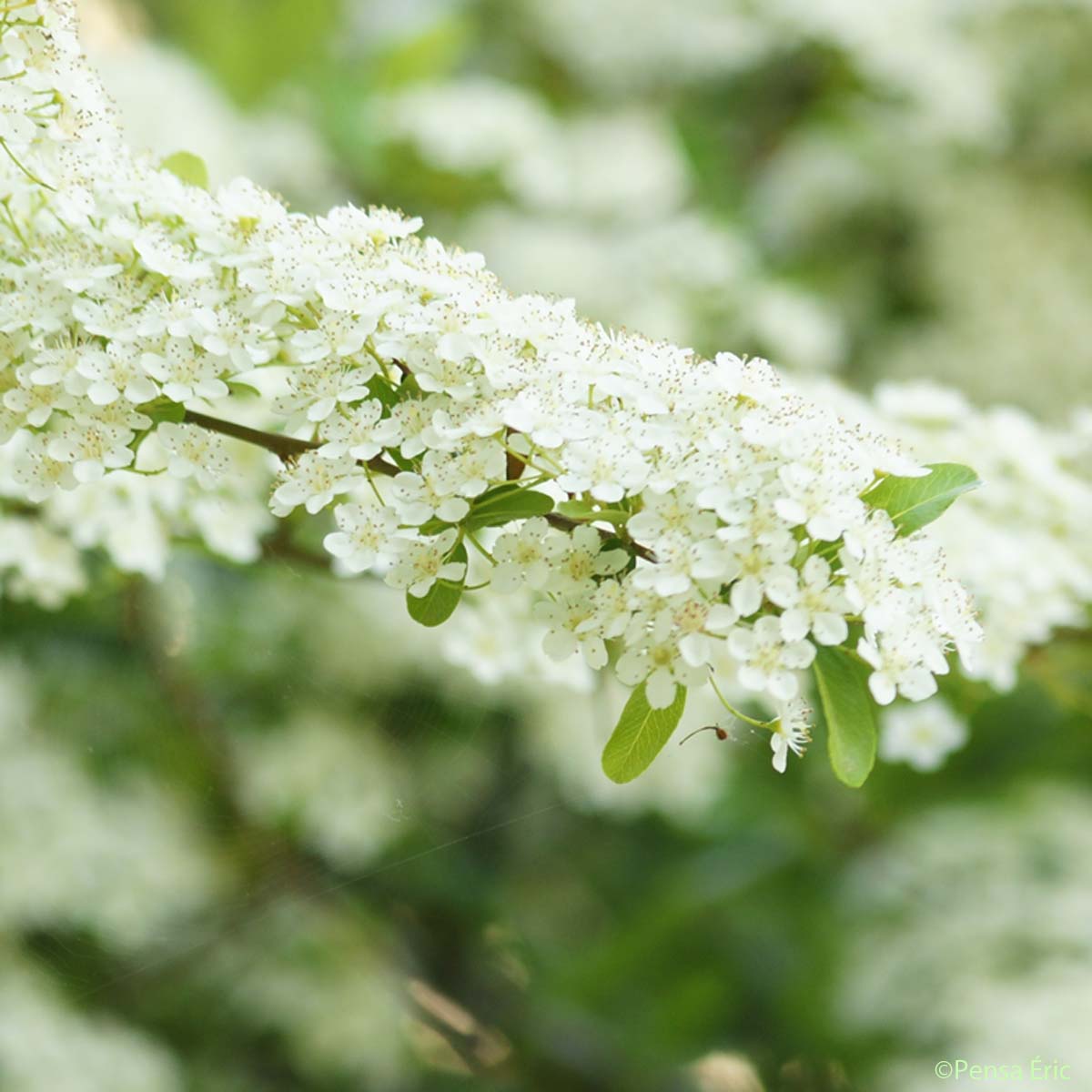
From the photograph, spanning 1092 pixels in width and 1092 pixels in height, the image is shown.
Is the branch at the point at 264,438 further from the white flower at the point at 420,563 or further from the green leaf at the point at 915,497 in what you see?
the green leaf at the point at 915,497

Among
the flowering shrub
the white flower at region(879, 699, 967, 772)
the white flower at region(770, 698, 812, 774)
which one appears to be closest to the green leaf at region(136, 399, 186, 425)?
the flowering shrub

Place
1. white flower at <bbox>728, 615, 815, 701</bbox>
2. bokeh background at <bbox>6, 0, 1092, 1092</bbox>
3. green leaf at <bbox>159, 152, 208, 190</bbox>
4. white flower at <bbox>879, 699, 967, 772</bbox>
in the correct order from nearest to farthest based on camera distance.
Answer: white flower at <bbox>728, 615, 815, 701</bbox> → green leaf at <bbox>159, 152, 208, 190</bbox> → white flower at <bbox>879, 699, 967, 772</bbox> → bokeh background at <bbox>6, 0, 1092, 1092</bbox>

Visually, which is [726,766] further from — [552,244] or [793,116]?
[793,116]

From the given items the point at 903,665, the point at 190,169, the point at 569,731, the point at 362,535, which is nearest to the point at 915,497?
the point at 903,665

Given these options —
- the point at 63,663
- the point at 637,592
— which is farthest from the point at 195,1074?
the point at 637,592

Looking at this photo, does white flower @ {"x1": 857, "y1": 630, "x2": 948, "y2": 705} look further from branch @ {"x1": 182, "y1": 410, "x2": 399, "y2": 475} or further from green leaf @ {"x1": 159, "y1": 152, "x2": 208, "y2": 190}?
green leaf @ {"x1": 159, "y1": 152, "x2": 208, "y2": 190}

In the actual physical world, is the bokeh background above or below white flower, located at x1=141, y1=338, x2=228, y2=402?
above
